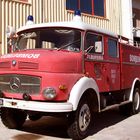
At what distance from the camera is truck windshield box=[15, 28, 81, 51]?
25.8ft

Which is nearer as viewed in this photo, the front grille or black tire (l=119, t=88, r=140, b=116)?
the front grille

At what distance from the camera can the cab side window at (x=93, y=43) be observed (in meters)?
Answer: 8.02

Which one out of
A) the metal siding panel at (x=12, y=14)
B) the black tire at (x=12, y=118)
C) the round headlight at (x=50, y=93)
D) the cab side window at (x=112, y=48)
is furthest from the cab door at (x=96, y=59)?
the metal siding panel at (x=12, y=14)

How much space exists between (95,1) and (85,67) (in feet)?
35.4

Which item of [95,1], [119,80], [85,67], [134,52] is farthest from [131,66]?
[95,1]

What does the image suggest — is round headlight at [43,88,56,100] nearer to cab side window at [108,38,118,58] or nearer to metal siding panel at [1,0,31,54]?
cab side window at [108,38,118,58]

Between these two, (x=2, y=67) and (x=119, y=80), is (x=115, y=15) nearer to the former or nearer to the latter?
(x=119, y=80)

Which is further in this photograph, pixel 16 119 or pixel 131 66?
pixel 131 66

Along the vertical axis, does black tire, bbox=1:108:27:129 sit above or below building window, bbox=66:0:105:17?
below

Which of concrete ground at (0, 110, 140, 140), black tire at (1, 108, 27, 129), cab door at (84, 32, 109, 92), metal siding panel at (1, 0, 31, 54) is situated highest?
metal siding panel at (1, 0, 31, 54)

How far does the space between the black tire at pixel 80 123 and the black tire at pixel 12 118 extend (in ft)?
4.93

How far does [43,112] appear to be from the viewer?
278 inches

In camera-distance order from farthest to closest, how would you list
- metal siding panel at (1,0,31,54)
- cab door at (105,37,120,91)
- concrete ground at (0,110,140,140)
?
metal siding panel at (1,0,31,54) → cab door at (105,37,120,91) → concrete ground at (0,110,140,140)

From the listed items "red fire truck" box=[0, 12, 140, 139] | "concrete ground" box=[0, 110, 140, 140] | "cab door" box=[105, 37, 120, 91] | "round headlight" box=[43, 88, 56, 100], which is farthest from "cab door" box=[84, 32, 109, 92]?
"round headlight" box=[43, 88, 56, 100]
